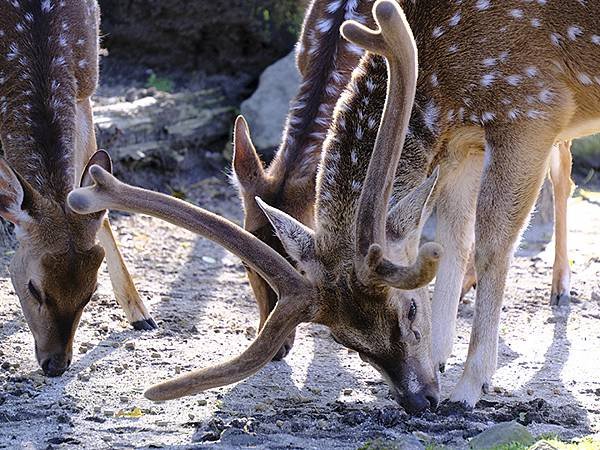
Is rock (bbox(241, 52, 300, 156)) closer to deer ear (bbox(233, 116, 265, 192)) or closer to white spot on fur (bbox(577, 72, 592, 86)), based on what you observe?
deer ear (bbox(233, 116, 265, 192))

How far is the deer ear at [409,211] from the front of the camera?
19.5 feet

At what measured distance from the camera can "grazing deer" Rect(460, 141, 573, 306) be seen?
27.6 feet

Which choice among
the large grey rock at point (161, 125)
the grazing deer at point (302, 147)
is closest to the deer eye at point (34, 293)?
the grazing deer at point (302, 147)

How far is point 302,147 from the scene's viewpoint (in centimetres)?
723

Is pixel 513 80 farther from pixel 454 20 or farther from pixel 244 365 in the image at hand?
pixel 244 365

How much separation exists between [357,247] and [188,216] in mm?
795

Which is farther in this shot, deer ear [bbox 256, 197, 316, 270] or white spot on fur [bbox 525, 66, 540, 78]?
white spot on fur [bbox 525, 66, 540, 78]

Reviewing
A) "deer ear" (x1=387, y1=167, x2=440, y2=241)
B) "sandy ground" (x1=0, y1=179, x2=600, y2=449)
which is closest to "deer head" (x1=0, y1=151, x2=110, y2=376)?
"sandy ground" (x1=0, y1=179, x2=600, y2=449)

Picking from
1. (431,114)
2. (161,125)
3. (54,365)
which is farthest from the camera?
(161,125)

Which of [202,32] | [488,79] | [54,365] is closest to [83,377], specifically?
[54,365]

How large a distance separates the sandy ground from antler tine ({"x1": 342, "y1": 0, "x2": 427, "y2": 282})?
903 mm

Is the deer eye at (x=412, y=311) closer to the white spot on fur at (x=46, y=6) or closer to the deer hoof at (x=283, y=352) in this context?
the deer hoof at (x=283, y=352)

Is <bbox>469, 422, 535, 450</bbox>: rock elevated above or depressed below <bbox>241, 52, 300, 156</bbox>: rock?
below

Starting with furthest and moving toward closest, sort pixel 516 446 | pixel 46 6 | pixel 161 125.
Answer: pixel 161 125
pixel 46 6
pixel 516 446
